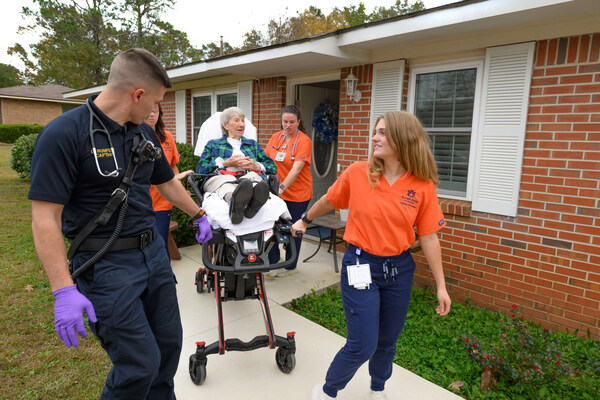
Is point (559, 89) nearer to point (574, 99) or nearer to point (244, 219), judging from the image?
point (574, 99)

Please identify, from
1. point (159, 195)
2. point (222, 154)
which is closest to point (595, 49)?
point (222, 154)

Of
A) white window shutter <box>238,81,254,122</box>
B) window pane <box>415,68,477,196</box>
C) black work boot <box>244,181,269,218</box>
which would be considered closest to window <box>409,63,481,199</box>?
window pane <box>415,68,477,196</box>

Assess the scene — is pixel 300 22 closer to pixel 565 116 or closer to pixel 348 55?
pixel 348 55

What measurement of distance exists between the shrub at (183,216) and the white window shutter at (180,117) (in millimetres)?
2602

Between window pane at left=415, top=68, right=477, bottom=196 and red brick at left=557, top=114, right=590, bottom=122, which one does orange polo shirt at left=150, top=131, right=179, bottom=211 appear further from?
red brick at left=557, top=114, right=590, bottom=122

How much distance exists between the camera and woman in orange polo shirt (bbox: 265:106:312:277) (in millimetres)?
4398

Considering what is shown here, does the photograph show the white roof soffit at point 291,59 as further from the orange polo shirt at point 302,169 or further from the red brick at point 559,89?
the red brick at point 559,89

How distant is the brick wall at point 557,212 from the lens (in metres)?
3.36

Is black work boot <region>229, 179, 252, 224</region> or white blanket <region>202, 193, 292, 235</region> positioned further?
white blanket <region>202, 193, 292, 235</region>

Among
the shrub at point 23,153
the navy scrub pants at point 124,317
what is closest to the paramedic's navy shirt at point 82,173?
the navy scrub pants at point 124,317

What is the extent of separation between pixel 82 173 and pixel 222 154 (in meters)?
1.94

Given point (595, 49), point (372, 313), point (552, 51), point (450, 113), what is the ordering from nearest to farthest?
point (372, 313), point (595, 49), point (552, 51), point (450, 113)

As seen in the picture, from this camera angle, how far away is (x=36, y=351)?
3.09 meters

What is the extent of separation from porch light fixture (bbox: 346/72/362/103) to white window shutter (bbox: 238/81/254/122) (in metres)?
2.20
